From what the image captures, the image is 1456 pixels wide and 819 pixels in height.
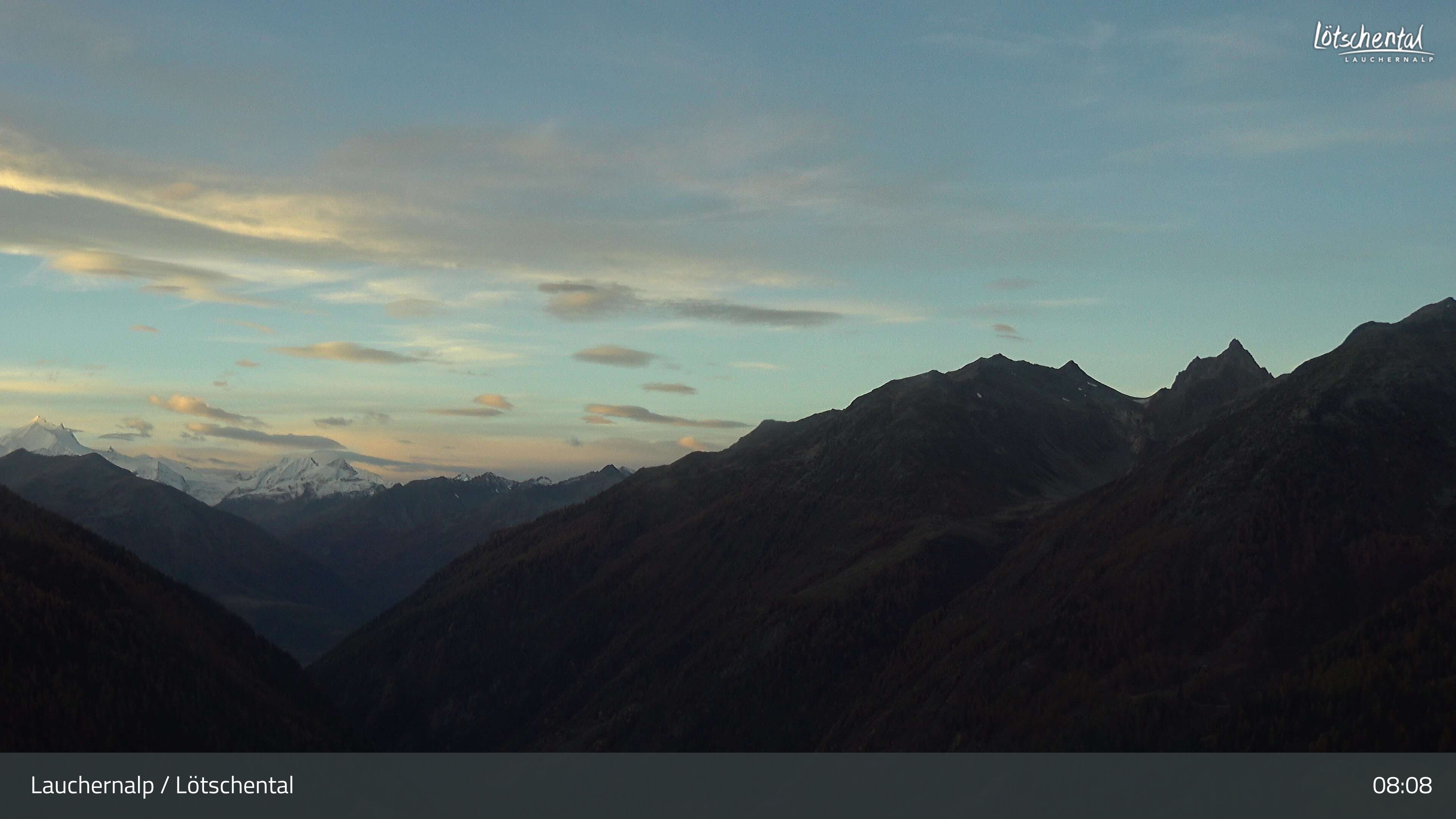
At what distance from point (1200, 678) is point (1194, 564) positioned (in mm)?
30475

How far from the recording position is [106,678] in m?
159

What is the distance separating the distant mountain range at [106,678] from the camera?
147250 mm

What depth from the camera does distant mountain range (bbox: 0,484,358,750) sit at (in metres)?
147
